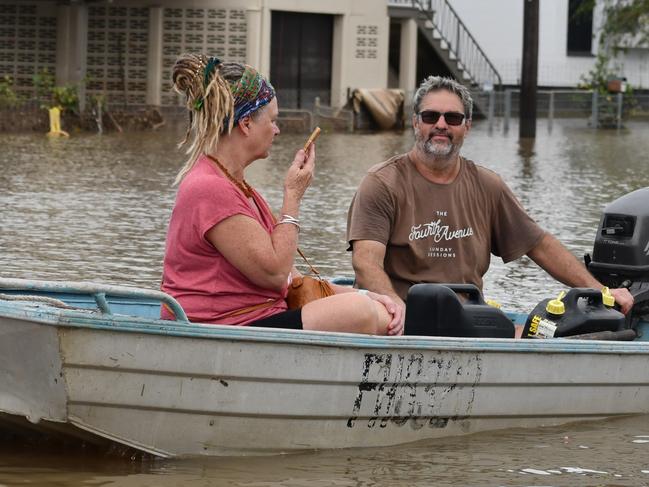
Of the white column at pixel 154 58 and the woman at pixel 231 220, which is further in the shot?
the white column at pixel 154 58

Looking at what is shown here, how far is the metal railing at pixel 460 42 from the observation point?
37581 millimetres

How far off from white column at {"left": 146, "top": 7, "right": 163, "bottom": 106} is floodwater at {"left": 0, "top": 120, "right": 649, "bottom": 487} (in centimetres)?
387

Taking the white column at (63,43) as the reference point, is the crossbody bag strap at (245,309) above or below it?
below

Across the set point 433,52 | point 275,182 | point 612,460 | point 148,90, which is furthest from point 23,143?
point 612,460

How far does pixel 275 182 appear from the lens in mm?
19078

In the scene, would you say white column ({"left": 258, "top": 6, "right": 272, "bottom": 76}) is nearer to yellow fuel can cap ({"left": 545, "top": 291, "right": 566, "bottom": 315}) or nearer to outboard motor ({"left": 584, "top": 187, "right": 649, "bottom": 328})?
outboard motor ({"left": 584, "top": 187, "right": 649, "bottom": 328})

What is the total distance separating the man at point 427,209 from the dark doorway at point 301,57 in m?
26.9

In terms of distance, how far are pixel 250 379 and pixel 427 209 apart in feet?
4.88

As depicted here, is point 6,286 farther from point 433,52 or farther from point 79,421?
point 433,52

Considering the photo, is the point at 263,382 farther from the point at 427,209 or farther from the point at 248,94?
the point at 427,209

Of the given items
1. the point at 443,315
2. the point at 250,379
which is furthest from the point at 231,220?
the point at 443,315

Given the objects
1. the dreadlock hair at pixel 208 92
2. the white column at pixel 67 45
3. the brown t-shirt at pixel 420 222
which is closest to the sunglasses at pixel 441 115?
the brown t-shirt at pixel 420 222

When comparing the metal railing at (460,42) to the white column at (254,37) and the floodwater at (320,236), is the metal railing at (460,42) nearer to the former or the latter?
the white column at (254,37)

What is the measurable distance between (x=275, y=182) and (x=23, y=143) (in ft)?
21.1
